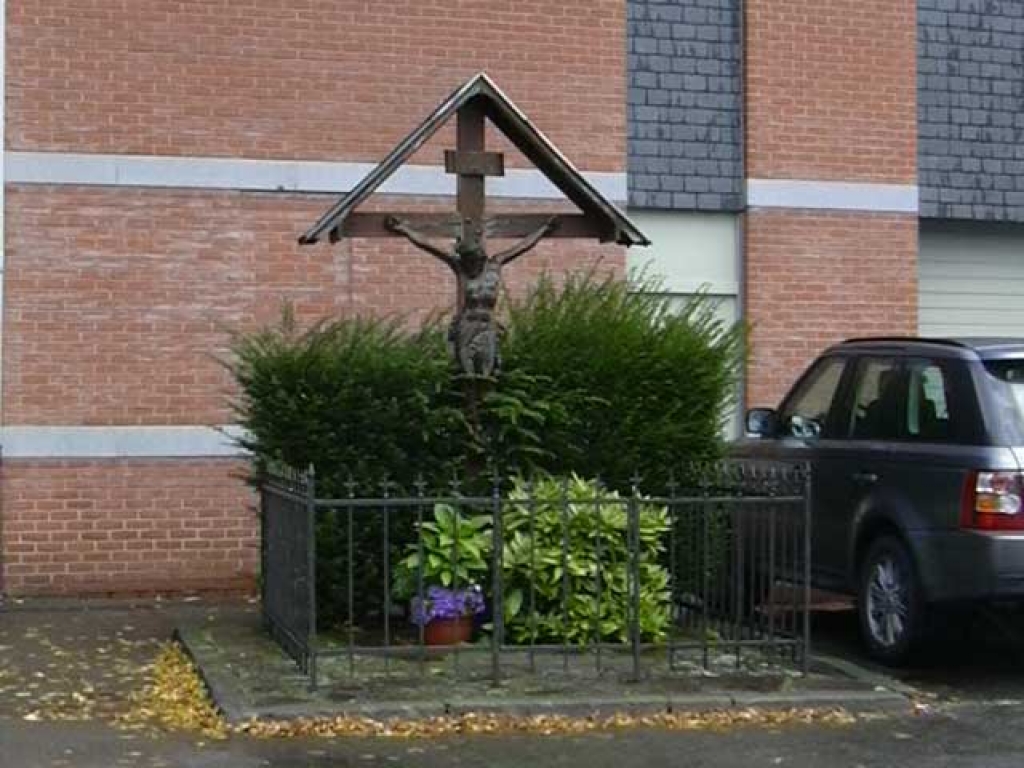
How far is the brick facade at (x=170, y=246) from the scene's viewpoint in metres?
12.5

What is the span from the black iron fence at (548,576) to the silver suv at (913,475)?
1.88 feet

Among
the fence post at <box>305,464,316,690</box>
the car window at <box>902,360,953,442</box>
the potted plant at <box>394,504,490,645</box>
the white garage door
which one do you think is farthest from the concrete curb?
the white garage door

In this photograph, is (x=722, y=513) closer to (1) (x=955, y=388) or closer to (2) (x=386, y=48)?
(1) (x=955, y=388)

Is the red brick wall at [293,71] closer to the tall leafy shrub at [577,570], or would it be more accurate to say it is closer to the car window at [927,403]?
the car window at [927,403]

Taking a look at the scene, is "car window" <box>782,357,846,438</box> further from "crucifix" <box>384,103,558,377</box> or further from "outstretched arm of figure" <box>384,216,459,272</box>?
"outstretched arm of figure" <box>384,216,459,272</box>

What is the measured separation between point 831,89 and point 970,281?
2579 mm

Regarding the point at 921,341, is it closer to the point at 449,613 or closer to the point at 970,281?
the point at 449,613

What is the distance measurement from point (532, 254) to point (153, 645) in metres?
5.00

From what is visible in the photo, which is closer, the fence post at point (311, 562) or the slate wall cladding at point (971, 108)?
the fence post at point (311, 562)

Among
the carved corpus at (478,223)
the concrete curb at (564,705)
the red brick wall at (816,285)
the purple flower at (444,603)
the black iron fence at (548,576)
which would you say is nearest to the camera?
the concrete curb at (564,705)

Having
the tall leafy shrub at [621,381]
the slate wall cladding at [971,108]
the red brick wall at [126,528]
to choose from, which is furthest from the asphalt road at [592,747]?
the slate wall cladding at [971,108]

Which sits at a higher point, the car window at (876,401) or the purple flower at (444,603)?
the car window at (876,401)

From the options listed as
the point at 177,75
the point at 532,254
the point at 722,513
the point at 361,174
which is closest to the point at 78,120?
the point at 177,75

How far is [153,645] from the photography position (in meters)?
10.5
